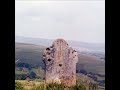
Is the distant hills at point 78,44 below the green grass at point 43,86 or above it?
above

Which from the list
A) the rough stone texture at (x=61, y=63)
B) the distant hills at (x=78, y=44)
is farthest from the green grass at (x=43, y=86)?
the distant hills at (x=78, y=44)

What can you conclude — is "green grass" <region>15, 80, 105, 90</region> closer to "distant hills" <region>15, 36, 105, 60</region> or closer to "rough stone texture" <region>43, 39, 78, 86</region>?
"rough stone texture" <region>43, 39, 78, 86</region>

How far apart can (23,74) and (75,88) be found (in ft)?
0.99

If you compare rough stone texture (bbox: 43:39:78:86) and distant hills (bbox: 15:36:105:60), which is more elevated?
distant hills (bbox: 15:36:105:60)

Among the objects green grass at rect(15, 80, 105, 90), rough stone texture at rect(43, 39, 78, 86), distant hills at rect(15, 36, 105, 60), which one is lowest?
green grass at rect(15, 80, 105, 90)

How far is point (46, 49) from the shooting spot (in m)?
1.21

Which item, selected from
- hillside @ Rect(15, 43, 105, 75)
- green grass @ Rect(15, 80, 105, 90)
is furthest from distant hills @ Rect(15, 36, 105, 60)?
green grass @ Rect(15, 80, 105, 90)

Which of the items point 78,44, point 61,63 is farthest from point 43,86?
point 78,44

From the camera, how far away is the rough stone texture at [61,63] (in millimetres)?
1185

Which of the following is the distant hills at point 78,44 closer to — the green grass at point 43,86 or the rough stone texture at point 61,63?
the rough stone texture at point 61,63

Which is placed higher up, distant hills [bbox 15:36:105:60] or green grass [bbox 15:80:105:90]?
distant hills [bbox 15:36:105:60]

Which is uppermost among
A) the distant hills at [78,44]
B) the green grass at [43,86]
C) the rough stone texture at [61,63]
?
the distant hills at [78,44]

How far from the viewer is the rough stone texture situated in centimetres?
118
